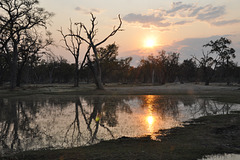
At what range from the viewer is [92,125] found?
10.9m

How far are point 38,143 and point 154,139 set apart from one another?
4.27m

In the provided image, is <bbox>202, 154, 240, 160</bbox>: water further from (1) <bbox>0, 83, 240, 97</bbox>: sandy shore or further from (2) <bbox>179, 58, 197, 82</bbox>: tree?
(2) <bbox>179, 58, 197, 82</bbox>: tree

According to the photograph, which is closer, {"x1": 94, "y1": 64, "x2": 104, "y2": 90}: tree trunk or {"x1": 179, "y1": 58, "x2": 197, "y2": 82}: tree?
{"x1": 94, "y1": 64, "x2": 104, "y2": 90}: tree trunk

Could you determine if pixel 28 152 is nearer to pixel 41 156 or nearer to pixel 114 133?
pixel 41 156

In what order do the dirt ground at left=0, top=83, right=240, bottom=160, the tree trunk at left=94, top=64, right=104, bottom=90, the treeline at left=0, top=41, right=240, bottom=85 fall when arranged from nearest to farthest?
1. the dirt ground at left=0, top=83, right=240, bottom=160
2. the tree trunk at left=94, top=64, right=104, bottom=90
3. the treeline at left=0, top=41, right=240, bottom=85

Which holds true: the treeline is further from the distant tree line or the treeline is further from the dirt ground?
the dirt ground

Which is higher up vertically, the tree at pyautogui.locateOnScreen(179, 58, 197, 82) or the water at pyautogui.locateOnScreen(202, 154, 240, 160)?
the tree at pyautogui.locateOnScreen(179, 58, 197, 82)

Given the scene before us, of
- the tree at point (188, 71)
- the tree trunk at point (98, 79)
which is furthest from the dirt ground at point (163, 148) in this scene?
the tree at point (188, 71)

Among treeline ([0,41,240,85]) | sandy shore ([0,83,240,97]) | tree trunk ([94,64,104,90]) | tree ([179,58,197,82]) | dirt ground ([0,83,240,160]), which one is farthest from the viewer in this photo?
tree ([179,58,197,82])

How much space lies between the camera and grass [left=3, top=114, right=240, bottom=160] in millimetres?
6180

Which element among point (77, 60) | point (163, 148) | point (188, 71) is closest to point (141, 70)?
point (188, 71)

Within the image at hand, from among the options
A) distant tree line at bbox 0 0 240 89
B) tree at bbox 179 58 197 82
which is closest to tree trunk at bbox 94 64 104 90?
distant tree line at bbox 0 0 240 89

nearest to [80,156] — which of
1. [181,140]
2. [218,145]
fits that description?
[181,140]

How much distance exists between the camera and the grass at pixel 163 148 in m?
6.18
